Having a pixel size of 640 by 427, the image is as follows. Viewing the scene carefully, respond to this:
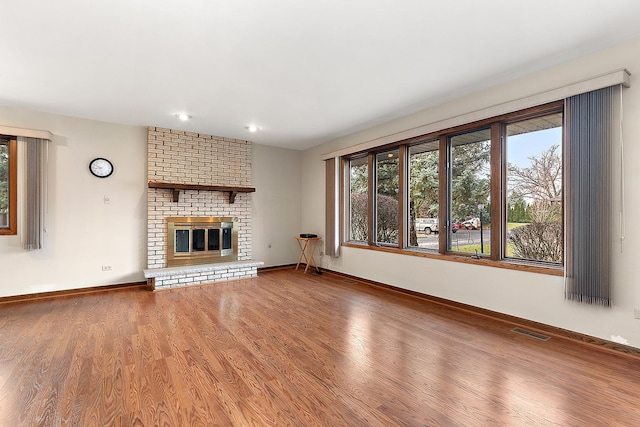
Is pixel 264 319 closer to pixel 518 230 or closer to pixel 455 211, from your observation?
pixel 455 211

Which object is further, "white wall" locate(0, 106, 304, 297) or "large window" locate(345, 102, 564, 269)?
"white wall" locate(0, 106, 304, 297)

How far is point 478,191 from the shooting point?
3725 mm

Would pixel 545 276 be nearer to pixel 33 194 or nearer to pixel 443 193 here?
pixel 443 193

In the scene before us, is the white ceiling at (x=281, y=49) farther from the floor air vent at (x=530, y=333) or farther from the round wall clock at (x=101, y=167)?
the floor air vent at (x=530, y=333)

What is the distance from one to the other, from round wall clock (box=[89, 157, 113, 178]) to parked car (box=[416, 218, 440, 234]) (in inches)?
194

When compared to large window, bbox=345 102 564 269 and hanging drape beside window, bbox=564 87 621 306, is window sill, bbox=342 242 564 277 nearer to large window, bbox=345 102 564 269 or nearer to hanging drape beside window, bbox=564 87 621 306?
large window, bbox=345 102 564 269

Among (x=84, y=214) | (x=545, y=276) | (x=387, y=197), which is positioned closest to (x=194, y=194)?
(x=84, y=214)

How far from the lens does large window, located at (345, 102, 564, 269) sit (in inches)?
124

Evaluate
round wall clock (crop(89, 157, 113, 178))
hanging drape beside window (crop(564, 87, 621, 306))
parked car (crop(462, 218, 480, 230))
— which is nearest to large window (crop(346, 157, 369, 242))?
parked car (crop(462, 218, 480, 230))

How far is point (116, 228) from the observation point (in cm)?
485

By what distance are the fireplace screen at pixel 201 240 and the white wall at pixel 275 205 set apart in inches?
21.7

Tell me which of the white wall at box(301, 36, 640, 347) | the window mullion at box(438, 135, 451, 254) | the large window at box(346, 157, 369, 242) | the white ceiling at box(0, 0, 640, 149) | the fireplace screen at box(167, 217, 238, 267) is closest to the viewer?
the white ceiling at box(0, 0, 640, 149)

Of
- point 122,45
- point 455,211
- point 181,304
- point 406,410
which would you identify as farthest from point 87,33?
point 455,211

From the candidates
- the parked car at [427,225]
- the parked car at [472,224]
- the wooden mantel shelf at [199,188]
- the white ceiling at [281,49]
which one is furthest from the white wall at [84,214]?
the parked car at [472,224]
